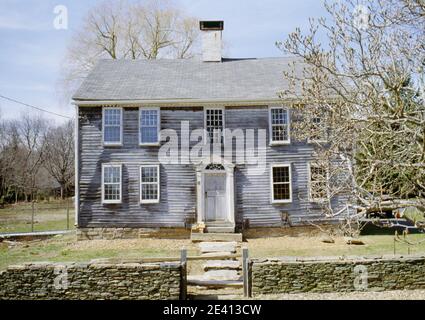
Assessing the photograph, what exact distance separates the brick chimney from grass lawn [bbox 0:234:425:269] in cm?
1055

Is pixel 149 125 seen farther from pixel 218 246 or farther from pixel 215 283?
pixel 215 283

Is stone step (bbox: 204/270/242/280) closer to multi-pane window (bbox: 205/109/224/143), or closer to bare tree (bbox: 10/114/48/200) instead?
multi-pane window (bbox: 205/109/224/143)

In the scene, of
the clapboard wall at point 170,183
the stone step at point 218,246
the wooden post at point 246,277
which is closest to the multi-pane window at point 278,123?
the clapboard wall at point 170,183

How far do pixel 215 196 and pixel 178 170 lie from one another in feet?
6.89

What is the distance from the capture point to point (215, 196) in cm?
1825

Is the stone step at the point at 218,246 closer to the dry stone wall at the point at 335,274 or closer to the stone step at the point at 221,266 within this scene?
the stone step at the point at 221,266

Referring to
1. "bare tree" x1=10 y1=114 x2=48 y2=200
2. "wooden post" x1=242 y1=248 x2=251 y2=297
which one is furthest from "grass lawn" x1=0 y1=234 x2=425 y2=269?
"bare tree" x1=10 y1=114 x2=48 y2=200

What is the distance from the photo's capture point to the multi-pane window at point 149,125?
18.3 metres

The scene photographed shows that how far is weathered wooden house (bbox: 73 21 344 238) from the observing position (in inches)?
708

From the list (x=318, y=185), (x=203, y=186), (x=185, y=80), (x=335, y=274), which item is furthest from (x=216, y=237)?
(x=185, y=80)

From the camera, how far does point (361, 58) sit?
780 cm

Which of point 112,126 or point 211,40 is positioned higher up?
point 211,40

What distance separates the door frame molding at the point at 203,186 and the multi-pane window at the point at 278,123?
7.94ft
